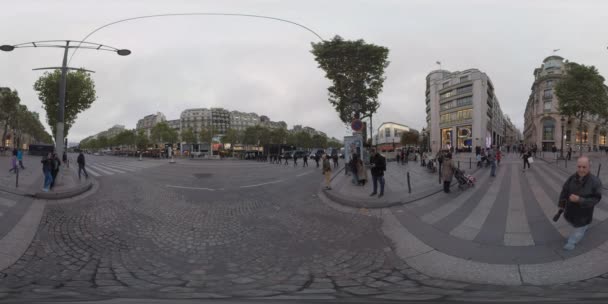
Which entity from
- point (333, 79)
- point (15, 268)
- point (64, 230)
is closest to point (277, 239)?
point (15, 268)

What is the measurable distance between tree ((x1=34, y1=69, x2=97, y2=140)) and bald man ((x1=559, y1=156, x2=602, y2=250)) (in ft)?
114

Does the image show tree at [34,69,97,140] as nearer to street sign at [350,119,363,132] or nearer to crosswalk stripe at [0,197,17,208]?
crosswalk stripe at [0,197,17,208]

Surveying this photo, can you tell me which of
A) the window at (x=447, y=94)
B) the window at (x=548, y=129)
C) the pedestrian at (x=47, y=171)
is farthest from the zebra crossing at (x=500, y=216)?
the window at (x=548, y=129)

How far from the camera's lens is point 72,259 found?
189 inches

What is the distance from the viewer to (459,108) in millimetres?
66312

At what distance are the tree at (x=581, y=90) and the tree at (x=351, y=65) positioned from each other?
22.4 metres

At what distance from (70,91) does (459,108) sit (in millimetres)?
73154

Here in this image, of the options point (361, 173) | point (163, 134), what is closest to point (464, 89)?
point (361, 173)

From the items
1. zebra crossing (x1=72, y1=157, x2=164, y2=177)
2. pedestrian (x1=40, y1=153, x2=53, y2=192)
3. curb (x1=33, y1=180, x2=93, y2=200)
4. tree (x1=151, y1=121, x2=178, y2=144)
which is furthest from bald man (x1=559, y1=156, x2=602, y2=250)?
tree (x1=151, y1=121, x2=178, y2=144)

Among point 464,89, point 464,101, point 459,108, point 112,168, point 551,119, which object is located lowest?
point 112,168

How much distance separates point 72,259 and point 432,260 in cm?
640

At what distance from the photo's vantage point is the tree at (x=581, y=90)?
28469mm

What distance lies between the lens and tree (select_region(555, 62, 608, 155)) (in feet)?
93.4

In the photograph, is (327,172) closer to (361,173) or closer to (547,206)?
(361,173)
